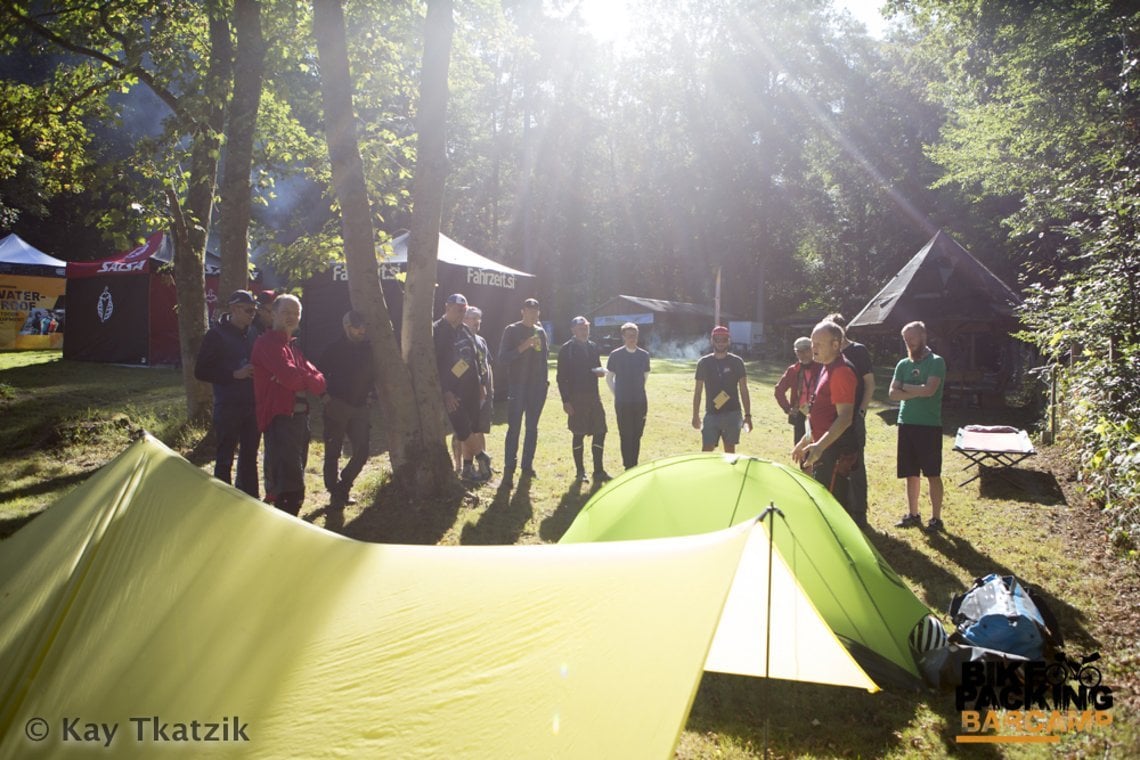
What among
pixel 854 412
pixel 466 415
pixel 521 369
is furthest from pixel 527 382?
pixel 854 412

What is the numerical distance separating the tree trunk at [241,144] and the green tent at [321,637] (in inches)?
290

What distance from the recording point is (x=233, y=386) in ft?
19.8

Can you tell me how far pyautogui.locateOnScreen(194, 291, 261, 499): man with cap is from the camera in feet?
19.3

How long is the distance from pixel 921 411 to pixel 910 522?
1.12 meters

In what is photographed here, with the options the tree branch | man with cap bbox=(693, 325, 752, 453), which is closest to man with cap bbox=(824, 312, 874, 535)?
man with cap bbox=(693, 325, 752, 453)

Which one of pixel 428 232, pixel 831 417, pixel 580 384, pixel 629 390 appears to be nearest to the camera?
pixel 831 417

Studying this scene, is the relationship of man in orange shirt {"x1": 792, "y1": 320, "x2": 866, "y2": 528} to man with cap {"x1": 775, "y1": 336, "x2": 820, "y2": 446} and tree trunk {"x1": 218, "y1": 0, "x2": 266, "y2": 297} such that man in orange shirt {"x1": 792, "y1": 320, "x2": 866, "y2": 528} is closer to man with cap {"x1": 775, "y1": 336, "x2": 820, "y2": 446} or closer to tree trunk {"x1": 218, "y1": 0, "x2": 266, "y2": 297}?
man with cap {"x1": 775, "y1": 336, "x2": 820, "y2": 446}

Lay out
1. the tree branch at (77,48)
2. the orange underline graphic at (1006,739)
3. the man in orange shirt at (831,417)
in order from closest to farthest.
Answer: the orange underline graphic at (1006,739) < the man in orange shirt at (831,417) < the tree branch at (77,48)

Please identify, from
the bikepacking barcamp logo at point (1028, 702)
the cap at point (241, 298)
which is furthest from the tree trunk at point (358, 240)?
the bikepacking barcamp logo at point (1028, 702)

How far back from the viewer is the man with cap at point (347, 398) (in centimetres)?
664

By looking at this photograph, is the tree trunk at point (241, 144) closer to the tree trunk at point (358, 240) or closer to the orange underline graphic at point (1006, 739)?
the tree trunk at point (358, 240)

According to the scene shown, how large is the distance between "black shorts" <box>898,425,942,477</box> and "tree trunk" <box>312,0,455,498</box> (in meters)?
4.67

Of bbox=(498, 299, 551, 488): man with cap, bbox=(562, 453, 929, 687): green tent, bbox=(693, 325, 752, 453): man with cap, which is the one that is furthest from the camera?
bbox=(498, 299, 551, 488): man with cap

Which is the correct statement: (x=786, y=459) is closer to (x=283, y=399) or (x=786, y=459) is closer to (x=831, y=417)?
(x=831, y=417)
